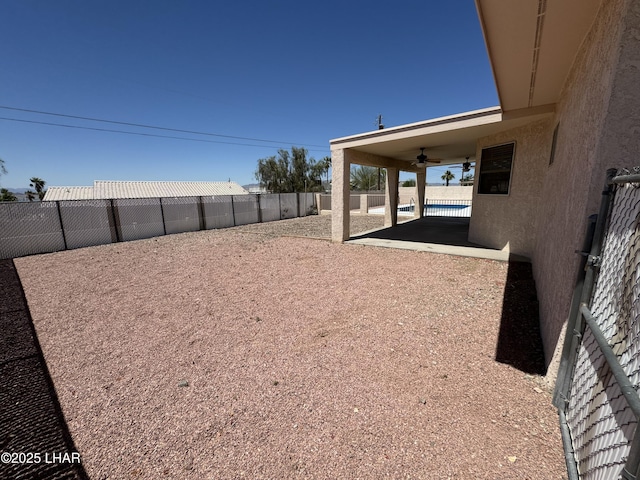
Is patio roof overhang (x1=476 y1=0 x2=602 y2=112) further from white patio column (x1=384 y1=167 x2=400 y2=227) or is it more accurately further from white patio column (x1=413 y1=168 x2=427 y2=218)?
white patio column (x1=413 y1=168 x2=427 y2=218)

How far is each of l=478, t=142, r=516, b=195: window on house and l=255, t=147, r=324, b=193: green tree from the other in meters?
31.3

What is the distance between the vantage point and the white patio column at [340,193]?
8.56 meters

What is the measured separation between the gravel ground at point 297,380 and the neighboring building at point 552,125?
932 millimetres

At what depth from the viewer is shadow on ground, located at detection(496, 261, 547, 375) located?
9.47ft

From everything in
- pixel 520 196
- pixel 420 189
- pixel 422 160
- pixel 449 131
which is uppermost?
pixel 449 131

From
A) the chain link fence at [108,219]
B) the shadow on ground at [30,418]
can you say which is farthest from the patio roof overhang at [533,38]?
the chain link fence at [108,219]

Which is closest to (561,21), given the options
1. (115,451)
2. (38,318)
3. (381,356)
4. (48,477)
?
(381,356)

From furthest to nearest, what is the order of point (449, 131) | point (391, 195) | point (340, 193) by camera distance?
point (391, 195) → point (340, 193) → point (449, 131)

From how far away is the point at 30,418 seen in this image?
90.4 inches

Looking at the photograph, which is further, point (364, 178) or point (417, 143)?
point (364, 178)

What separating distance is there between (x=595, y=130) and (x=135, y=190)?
33157 mm

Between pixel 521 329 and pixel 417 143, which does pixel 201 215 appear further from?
pixel 521 329

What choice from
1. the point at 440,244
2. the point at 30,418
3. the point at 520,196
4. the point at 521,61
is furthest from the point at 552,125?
the point at 30,418

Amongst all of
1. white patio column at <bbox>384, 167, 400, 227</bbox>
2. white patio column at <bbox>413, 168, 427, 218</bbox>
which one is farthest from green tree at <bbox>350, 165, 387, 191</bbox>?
white patio column at <bbox>384, 167, 400, 227</bbox>
